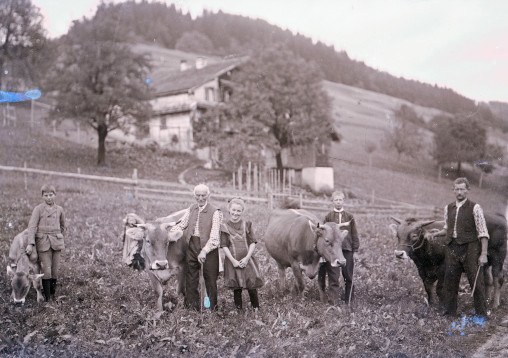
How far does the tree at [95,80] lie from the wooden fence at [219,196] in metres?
4.96

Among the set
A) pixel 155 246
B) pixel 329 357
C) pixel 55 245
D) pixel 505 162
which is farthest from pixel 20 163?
pixel 505 162

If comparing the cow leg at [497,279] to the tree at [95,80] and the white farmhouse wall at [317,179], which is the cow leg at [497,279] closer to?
the white farmhouse wall at [317,179]

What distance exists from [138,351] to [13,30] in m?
13.2

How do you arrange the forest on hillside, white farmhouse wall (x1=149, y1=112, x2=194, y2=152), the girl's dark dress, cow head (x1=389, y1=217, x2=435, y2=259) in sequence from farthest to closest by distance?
white farmhouse wall (x1=149, y1=112, x2=194, y2=152) → the forest on hillside → cow head (x1=389, y1=217, x2=435, y2=259) → the girl's dark dress

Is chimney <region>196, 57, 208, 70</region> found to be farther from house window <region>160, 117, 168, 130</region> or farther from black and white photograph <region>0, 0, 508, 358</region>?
house window <region>160, 117, 168, 130</region>

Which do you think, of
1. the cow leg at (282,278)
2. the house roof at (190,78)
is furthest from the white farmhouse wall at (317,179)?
the cow leg at (282,278)

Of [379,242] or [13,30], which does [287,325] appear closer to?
[379,242]

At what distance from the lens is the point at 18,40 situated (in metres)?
16.3

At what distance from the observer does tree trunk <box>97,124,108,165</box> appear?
2170 centimetres

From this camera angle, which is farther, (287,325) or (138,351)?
(287,325)

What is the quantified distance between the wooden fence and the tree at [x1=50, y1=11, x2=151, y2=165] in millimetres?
4957

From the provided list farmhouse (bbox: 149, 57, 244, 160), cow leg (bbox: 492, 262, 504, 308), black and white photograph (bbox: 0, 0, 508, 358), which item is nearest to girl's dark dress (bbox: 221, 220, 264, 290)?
black and white photograph (bbox: 0, 0, 508, 358)

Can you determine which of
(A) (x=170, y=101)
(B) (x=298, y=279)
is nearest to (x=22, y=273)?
(B) (x=298, y=279)

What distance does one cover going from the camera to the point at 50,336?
5820 millimetres
